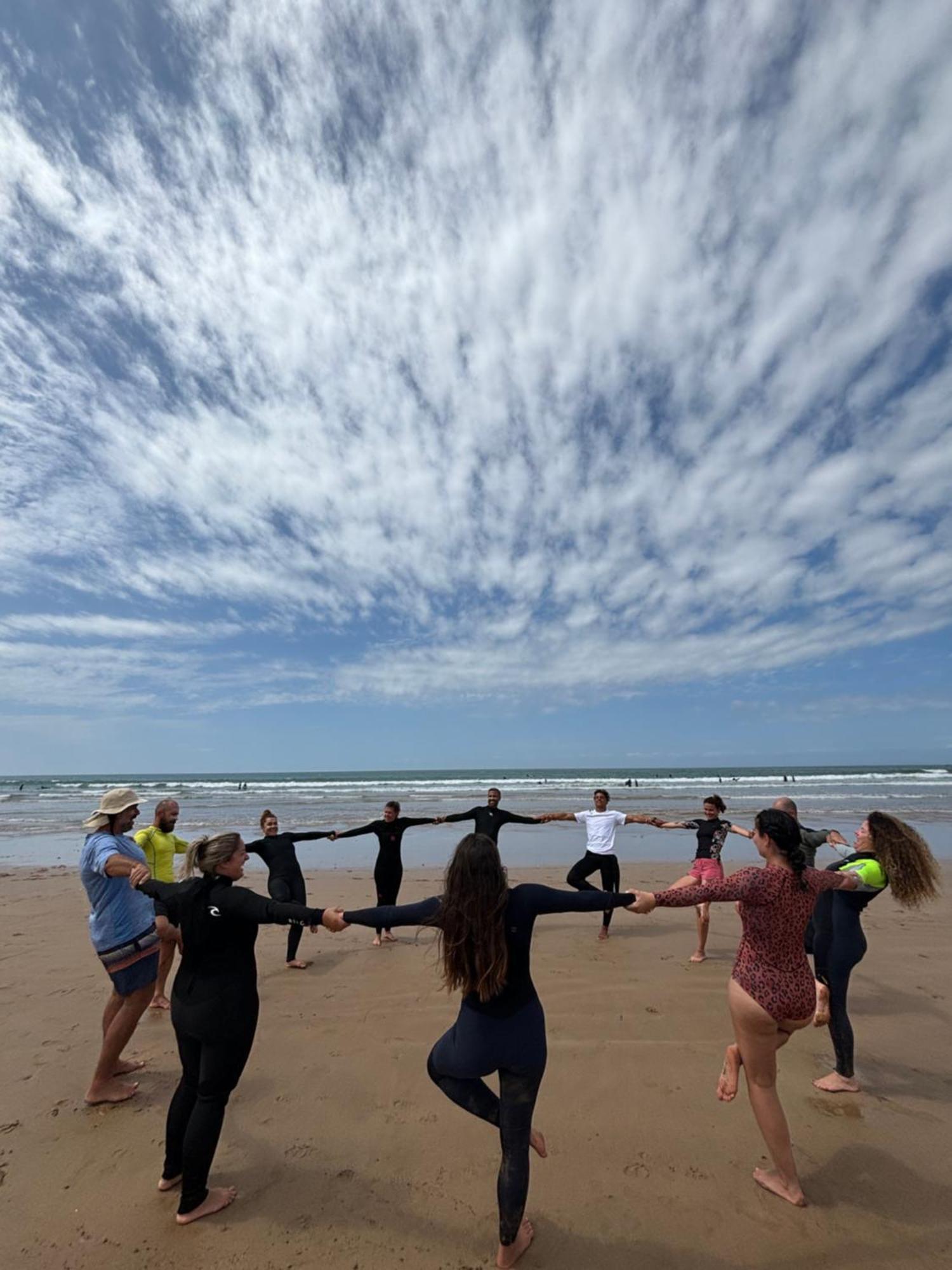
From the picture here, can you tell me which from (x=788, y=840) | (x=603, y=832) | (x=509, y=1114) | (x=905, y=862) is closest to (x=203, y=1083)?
(x=509, y=1114)

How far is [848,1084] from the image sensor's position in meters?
4.87

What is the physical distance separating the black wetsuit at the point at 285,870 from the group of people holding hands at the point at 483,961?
10.5 ft

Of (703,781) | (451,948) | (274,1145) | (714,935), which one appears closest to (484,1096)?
(451,948)

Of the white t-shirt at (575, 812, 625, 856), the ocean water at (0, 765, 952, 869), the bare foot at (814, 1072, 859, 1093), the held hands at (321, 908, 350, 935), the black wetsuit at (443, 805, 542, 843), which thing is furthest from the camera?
the ocean water at (0, 765, 952, 869)

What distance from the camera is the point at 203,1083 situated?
335cm

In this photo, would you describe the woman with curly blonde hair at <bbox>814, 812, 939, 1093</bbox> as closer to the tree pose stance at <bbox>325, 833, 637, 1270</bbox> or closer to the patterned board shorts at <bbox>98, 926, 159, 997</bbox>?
the tree pose stance at <bbox>325, 833, 637, 1270</bbox>

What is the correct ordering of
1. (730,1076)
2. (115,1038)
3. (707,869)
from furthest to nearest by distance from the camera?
(707,869), (115,1038), (730,1076)

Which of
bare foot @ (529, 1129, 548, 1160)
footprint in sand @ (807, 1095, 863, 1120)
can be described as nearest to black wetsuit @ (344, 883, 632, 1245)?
bare foot @ (529, 1129, 548, 1160)

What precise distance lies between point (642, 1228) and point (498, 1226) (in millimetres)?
815

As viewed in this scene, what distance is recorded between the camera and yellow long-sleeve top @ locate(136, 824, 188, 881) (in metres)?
6.29

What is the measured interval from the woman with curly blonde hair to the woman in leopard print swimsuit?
1.04m

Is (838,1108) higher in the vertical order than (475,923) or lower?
lower

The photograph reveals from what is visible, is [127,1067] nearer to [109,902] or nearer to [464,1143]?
[109,902]

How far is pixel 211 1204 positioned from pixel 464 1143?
158cm
